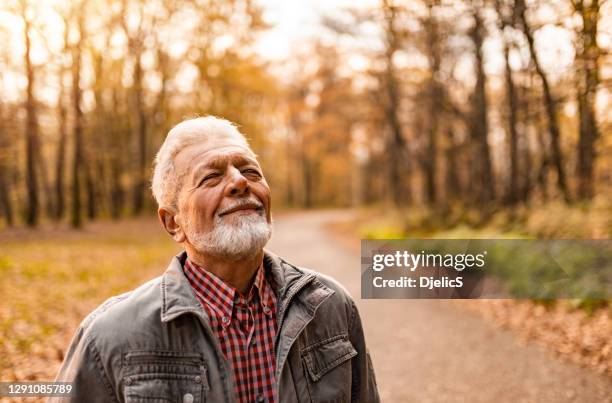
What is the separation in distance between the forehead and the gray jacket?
15.3 inches

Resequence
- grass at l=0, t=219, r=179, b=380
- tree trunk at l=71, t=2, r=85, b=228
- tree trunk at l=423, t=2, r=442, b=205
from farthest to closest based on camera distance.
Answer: tree trunk at l=71, t=2, r=85, b=228
tree trunk at l=423, t=2, r=442, b=205
grass at l=0, t=219, r=179, b=380

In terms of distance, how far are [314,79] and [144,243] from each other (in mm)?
18243

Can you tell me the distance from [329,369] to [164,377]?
0.58m

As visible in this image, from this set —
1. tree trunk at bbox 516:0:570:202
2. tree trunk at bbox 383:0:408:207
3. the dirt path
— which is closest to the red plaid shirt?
the dirt path

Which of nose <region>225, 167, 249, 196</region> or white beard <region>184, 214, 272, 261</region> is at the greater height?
nose <region>225, 167, 249, 196</region>

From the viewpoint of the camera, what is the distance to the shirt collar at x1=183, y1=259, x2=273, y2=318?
179 centimetres

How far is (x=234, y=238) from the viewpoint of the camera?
1.80 m

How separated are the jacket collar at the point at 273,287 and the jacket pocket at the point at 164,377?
0.44 feet

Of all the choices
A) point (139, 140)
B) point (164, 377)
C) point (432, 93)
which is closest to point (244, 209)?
point (164, 377)

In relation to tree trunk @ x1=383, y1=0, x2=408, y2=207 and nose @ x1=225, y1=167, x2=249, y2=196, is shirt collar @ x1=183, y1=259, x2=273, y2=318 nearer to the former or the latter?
nose @ x1=225, y1=167, x2=249, y2=196

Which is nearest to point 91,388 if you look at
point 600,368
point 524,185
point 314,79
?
point 600,368

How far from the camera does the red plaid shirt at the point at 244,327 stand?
1.73m

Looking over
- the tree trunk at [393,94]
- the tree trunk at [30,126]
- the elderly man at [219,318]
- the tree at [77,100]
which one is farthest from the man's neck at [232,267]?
the tree at [77,100]

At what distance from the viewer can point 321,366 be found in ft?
5.88
